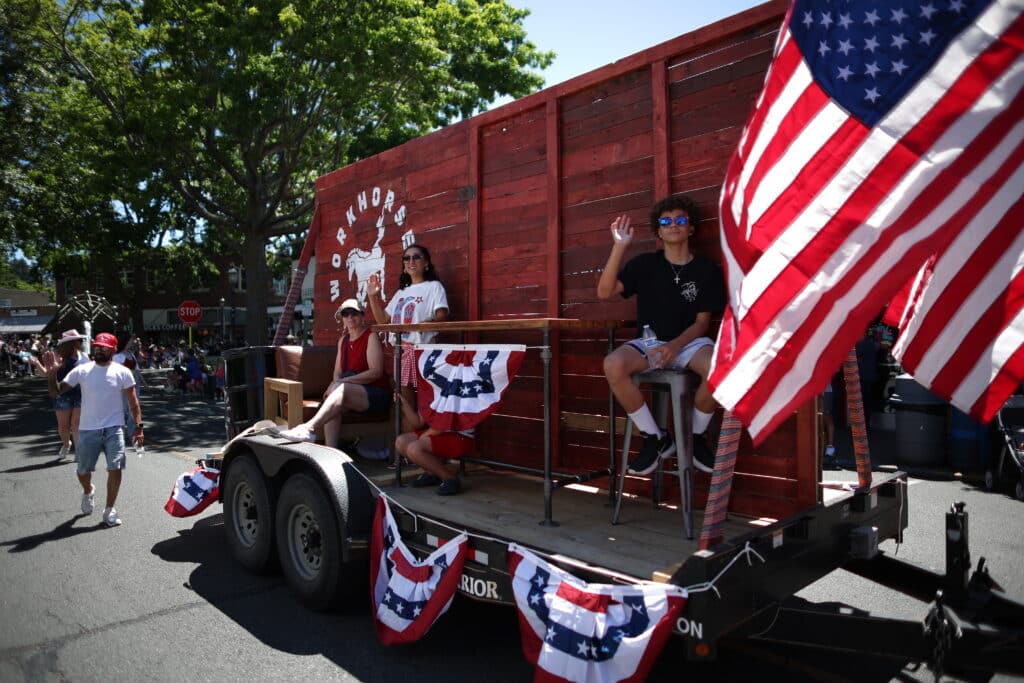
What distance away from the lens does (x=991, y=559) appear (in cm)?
542

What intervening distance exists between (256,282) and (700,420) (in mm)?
16598

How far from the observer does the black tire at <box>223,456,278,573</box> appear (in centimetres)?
516

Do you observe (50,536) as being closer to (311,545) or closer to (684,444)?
(311,545)

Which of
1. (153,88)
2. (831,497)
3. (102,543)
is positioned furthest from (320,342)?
(153,88)

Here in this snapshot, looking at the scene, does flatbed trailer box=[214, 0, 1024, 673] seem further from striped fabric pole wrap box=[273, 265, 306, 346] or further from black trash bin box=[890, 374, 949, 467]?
black trash bin box=[890, 374, 949, 467]

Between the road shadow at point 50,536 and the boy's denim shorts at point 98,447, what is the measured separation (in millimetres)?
541

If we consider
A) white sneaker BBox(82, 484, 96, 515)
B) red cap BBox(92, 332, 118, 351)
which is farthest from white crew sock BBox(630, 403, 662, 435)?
white sneaker BBox(82, 484, 96, 515)

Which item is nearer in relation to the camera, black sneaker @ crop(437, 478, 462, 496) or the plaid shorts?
black sneaker @ crop(437, 478, 462, 496)

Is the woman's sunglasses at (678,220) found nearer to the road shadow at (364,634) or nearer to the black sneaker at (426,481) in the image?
the black sneaker at (426,481)

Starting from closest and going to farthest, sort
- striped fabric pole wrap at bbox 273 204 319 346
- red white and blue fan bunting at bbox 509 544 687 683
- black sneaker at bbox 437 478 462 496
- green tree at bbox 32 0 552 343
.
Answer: red white and blue fan bunting at bbox 509 544 687 683 < black sneaker at bbox 437 478 462 496 < striped fabric pole wrap at bbox 273 204 319 346 < green tree at bbox 32 0 552 343

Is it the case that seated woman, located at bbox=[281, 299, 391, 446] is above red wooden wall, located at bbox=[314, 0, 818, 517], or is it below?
below

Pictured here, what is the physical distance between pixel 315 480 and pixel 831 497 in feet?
10.3

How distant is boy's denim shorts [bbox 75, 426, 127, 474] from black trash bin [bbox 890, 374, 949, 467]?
947 cm

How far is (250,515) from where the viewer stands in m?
5.57
